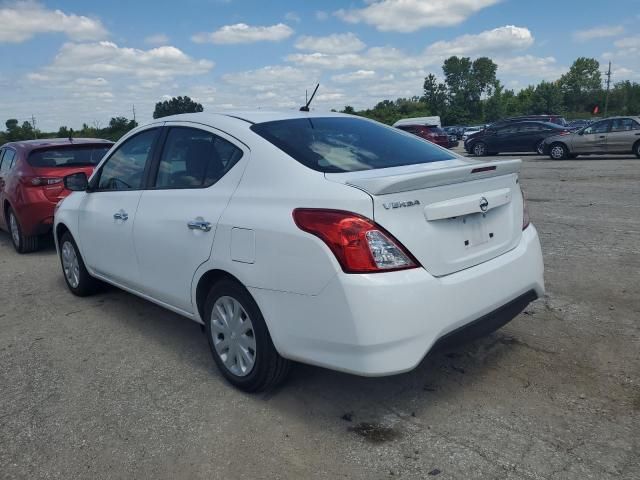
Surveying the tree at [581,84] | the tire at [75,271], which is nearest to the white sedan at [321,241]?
→ the tire at [75,271]

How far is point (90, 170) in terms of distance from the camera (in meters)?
7.88

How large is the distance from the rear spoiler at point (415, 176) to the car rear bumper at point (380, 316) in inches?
16.3

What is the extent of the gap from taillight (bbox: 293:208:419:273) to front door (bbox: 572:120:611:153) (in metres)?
19.1

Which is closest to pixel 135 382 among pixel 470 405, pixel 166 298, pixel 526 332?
pixel 166 298

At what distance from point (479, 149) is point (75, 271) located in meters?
21.6

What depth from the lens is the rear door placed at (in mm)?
18453

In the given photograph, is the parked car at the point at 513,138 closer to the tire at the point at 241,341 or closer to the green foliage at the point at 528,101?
the tire at the point at 241,341

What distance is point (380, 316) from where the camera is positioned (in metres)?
2.64

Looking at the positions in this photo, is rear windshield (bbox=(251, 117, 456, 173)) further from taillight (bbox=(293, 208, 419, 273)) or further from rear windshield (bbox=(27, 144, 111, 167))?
rear windshield (bbox=(27, 144, 111, 167))

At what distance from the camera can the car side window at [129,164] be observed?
14.1 feet

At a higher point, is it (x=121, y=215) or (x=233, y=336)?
(x=121, y=215)

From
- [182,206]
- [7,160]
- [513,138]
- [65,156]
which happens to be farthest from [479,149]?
[182,206]

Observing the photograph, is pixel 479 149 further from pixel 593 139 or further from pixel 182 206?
pixel 182 206

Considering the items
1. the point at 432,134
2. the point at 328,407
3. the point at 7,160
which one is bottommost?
the point at 328,407
